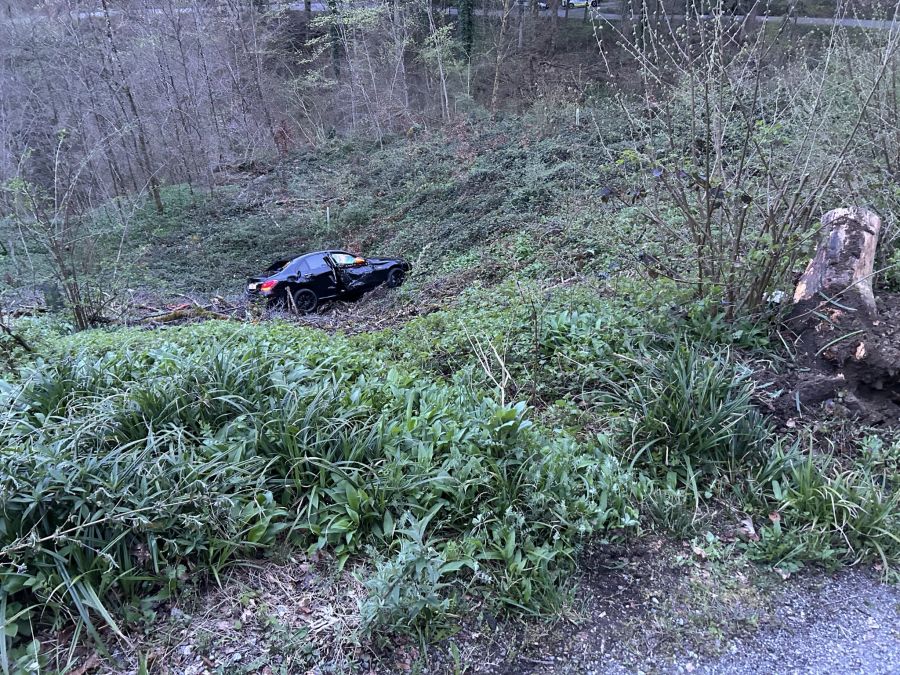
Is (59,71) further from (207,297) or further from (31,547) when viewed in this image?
(31,547)

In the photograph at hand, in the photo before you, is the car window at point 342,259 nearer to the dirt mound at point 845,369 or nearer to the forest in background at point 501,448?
the forest in background at point 501,448

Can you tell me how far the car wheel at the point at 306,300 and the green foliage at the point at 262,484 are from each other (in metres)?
8.14

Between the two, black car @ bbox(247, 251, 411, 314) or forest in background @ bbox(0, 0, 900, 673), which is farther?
black car @ bbox(247, 251, 411, 314)

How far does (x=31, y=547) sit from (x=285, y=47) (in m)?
31.2

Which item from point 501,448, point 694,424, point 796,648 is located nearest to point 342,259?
point 501,448

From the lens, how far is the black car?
12.2m

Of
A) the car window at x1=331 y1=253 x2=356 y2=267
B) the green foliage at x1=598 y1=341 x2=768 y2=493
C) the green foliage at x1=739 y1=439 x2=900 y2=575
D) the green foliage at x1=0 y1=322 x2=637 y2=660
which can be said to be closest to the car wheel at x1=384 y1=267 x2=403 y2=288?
the car window at x1=331 y1=253 x2=356 y2=267

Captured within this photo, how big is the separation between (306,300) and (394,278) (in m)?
2.21

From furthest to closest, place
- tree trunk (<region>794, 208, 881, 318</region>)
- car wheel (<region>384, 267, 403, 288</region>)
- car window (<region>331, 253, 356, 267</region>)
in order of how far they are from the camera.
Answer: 1. car wheel (<region>384, 267, 403, 288</region>)
2. car window (<region>331, 253, 356, 267</region>)
3. tree trunk (<region>794, 208, 881, 318</region>)

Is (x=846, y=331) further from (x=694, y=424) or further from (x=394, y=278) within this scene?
(x=394, y=278)

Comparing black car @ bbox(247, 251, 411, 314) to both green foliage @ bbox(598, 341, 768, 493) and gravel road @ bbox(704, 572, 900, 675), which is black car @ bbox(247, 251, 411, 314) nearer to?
green foliage @ bbox(598, 341, 768, 493)

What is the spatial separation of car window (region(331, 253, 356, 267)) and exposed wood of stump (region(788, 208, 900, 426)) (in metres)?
9.68

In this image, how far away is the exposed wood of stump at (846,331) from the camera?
404 cm

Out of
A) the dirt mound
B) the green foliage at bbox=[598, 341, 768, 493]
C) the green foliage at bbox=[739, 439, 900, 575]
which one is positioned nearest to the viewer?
the green foliage at bbox=[739, 439, 900, 575]
